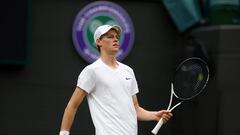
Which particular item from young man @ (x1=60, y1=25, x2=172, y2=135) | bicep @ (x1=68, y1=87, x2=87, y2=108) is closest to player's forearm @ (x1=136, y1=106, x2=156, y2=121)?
young man @ (x1=60, y1=25, x2=172, y2=135)

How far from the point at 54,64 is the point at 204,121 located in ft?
7.53

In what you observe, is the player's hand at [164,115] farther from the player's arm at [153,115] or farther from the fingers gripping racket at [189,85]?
the fingers gripping racket at [189,85]

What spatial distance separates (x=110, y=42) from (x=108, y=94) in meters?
0.44

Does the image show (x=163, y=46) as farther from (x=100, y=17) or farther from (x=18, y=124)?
(x=18, y=124)

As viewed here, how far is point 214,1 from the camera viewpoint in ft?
33.5

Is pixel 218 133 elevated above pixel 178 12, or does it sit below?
below

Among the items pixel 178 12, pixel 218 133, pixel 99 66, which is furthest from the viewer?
pixel 178 12

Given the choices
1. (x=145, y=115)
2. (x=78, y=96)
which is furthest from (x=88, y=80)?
(x=145, y=115)

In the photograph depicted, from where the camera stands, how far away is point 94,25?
407 inches

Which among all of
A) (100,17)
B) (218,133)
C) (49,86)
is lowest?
(218,133)

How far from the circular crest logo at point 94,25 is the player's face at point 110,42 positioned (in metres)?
4.38

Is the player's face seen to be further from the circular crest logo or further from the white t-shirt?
the circular crest logo

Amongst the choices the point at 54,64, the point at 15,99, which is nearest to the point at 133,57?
the point at 54,64

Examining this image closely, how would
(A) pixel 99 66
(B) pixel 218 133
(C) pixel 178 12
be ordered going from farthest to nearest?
(C) pixel 178 12, (B) pixel 218 133, (A) pixel 99 66
